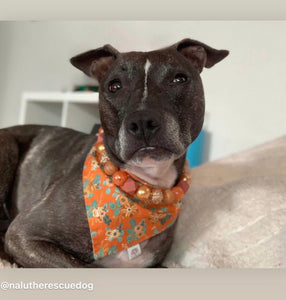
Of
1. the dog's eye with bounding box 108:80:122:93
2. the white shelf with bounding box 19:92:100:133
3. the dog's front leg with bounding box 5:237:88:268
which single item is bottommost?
the dog's front leg with bounding box 5:237:88:268

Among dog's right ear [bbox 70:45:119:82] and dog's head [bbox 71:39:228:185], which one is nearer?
dog's head [bbox 71:39:228:185]

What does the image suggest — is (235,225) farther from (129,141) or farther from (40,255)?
(40,255)

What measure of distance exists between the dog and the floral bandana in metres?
0.05

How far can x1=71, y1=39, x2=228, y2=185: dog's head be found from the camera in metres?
1.45

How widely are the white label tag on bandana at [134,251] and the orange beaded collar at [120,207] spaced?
0.02 m

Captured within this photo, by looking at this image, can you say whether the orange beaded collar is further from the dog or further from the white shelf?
the white shelf

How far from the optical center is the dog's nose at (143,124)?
141 centimetres

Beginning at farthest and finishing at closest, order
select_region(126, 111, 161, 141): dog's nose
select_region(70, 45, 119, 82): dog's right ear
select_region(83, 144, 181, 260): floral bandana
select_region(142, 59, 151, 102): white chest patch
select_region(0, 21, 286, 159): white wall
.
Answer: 1. select_region(0, 21, 286, 159): white wall
2. select_region(70, 45, 119, 82): dog's right ear
3. select_region(83, 144, 181, 260): floral bandana
4. select_region(142, 59, 151, 102): white chest patch
5. select_region(126, 111, 161, 141): dog's nose

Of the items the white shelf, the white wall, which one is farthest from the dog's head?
the white shelf

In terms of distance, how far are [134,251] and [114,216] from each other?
0.21 m

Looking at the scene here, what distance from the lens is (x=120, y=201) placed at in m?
1.68

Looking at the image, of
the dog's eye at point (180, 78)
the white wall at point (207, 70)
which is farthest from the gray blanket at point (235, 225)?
the dog's eye at point (180, 78)

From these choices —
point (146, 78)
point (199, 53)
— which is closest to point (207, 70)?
point (199, 53)

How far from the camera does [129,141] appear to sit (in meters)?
1.47
